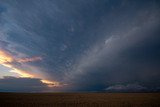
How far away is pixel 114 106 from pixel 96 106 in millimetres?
2726

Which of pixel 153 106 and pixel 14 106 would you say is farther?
pixel 153 106

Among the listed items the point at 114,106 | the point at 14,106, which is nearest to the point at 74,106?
the point at 114,106

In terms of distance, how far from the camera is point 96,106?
3023 centimetres

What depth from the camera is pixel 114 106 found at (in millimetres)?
29781

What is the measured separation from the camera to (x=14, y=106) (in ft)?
93.5

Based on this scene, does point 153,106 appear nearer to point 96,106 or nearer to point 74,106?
point 96,106

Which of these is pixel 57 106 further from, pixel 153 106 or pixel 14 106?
pixel 153 106

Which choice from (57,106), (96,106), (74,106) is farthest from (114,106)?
(57,106)

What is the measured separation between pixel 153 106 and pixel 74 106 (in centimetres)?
1218

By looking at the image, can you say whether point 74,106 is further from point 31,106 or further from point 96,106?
point 31,106

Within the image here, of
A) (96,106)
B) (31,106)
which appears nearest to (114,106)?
(96,106)

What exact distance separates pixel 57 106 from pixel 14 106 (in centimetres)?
620

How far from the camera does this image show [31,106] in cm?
2872

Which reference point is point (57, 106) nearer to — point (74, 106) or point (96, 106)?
point (74, 106)
